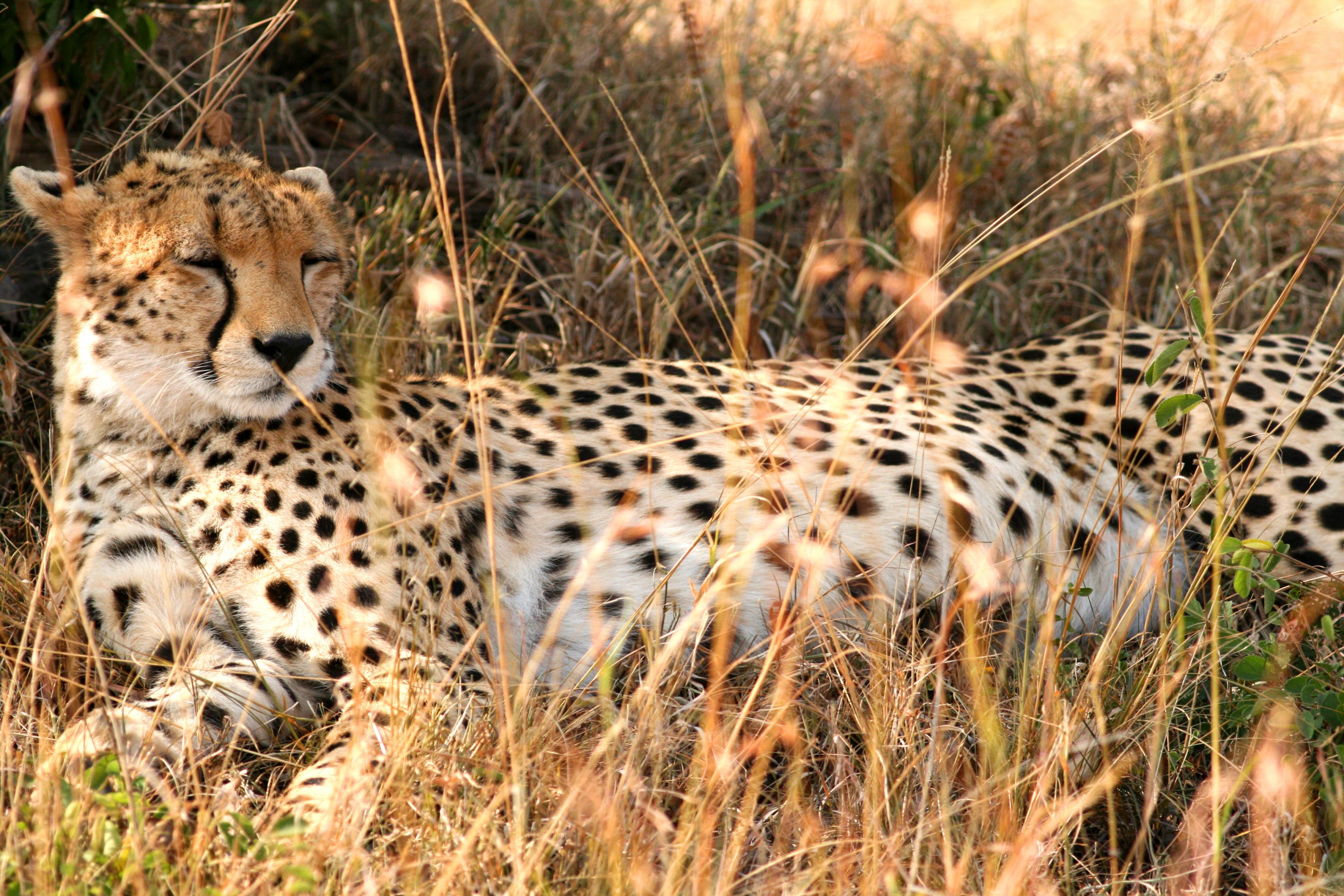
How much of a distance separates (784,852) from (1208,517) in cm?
136

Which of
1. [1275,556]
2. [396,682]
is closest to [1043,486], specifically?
[1275,556]

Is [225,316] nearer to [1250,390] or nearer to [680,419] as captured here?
[680,419]

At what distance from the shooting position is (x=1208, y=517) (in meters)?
2.79

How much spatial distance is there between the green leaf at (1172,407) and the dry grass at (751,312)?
21 centimetres

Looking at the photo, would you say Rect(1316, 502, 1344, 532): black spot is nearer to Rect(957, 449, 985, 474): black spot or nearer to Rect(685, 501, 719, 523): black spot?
Rect(957, 449, 985, 474): black spot

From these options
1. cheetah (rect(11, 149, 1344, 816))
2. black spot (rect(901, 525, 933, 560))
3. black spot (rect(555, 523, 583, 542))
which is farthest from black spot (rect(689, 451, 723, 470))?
black spot (rect(901, 525, 933, 560))

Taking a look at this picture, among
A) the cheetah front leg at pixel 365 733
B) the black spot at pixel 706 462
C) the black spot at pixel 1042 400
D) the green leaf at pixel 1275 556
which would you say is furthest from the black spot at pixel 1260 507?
the cheetah front leg at pixel 365 733

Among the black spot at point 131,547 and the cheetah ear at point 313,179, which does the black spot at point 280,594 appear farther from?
the cheetah ear at point 313,179

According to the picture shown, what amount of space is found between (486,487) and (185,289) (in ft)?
2.31

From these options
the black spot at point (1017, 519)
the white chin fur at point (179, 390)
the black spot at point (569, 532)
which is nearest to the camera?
the white chin fur at point (179, 390)

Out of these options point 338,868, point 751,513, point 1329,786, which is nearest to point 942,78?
point 751,513

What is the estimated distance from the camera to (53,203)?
231 cm

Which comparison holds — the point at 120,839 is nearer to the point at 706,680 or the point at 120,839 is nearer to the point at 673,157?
the point at 706,680

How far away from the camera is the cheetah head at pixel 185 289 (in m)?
2.23
